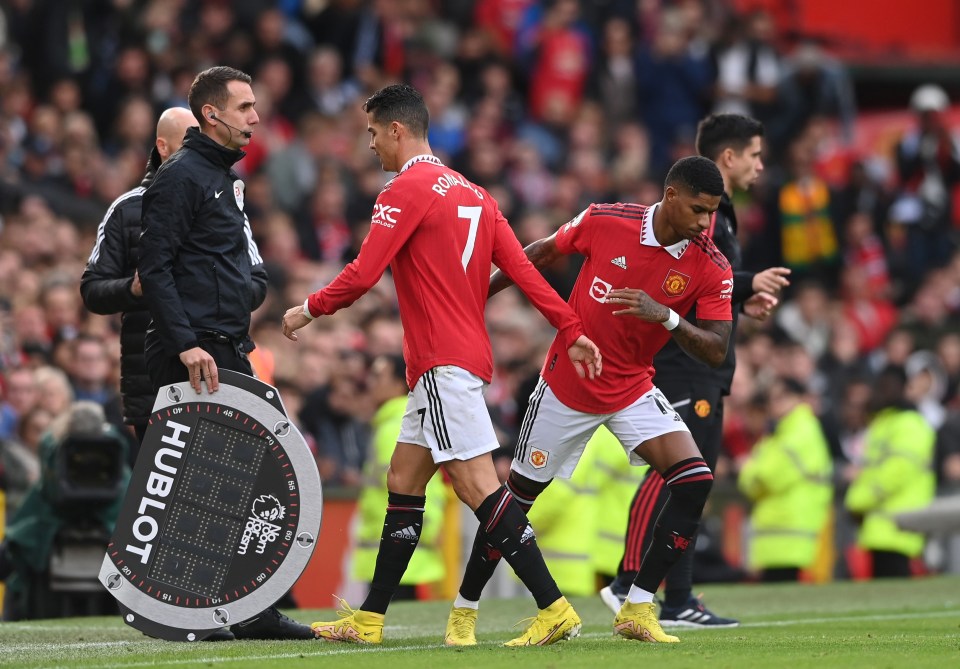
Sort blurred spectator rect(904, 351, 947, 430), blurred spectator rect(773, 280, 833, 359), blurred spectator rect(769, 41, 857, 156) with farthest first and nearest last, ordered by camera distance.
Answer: blurred spectator rect(769, 41, 857, 156), blurred spectator rect(773, 280, 833, 359), blurred spectator rect(904, 351, 947, 430)

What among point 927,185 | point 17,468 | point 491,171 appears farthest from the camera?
point 927,185

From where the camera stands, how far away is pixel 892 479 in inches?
605

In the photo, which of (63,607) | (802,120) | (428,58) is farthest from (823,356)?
(63,607)

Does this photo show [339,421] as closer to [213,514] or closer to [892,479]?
[892,479]

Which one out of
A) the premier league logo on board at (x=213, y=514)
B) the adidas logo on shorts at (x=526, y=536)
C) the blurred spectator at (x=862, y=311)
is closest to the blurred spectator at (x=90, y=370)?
the premier league logo on board at (x=213, y=514)

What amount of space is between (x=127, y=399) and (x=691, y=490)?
272 cm

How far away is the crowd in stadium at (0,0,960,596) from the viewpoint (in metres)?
14.4

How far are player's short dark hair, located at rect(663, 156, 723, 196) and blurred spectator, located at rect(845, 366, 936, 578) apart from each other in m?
7.72

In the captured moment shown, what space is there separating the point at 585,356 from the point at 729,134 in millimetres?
2372

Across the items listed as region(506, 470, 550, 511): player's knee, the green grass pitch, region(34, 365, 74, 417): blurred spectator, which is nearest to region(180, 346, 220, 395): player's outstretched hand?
the green grass pitch

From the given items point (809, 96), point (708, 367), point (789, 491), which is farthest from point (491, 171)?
point (708, 367)

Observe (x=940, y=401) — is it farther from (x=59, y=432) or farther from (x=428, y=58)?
(x=59, y=432)

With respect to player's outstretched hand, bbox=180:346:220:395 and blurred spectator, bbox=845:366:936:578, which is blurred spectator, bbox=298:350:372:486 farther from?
player's outstretched hand, bbox=180:346:220:395

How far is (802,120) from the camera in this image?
2120cm
